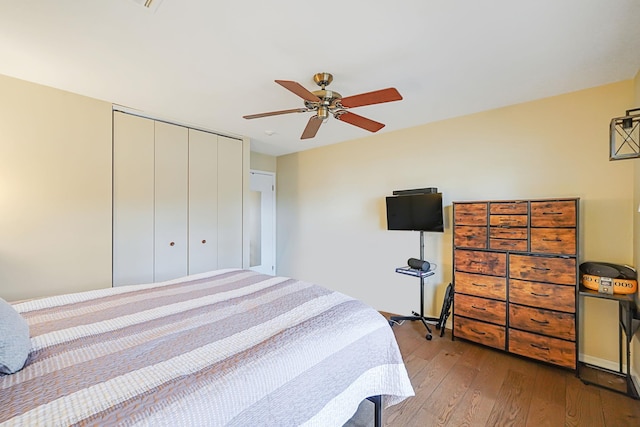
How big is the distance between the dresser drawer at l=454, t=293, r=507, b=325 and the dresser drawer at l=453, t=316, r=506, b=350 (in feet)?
0.18

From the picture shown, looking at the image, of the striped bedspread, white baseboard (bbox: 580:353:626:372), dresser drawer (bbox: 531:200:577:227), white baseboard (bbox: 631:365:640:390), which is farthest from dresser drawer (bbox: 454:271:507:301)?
the striped bedspread

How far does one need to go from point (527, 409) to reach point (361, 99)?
2.39m

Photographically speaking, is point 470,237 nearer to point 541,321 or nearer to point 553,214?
point 553,214

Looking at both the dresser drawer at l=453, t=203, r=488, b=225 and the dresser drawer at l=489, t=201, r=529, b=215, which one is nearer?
the dresser drawer at l=489, t=201, r=529, b=215

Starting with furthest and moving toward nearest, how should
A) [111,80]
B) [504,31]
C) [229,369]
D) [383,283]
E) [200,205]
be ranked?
[383,283], [200,205], [111,80], [504,31], [229,369]

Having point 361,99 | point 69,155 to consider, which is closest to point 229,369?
point 361,99

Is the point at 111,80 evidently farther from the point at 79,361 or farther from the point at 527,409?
the point at 527,409

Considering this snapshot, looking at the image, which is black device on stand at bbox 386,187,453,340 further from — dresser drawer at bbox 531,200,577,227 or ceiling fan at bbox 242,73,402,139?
ceiling fan at bbox 242,73,402,139

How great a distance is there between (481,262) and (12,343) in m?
3.17

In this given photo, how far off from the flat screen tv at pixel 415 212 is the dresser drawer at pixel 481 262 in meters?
0.36

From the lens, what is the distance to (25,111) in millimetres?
2291

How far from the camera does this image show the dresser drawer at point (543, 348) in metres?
2.22

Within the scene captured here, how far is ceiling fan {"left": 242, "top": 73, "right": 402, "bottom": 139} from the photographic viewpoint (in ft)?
5.73

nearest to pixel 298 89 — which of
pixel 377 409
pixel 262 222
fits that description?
pixel 377 409
